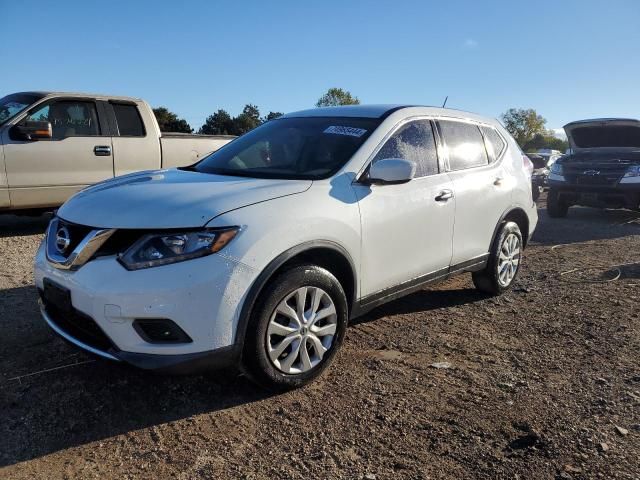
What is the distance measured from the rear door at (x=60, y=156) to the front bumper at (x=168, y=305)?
490 cm

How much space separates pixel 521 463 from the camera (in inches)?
98.9

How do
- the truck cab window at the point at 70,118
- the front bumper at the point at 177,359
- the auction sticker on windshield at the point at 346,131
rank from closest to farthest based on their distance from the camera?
the front bumper at the point at 177,359
the auction sticker on windshield at the point at 346,131
the truck cab window at the point at 70,118

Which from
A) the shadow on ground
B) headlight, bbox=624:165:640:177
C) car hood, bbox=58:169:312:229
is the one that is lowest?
the shadow on ground

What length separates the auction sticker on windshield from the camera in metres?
3.78

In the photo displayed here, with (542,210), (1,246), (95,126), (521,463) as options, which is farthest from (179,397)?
(542,210)

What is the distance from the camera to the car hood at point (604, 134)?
1041 centimetres

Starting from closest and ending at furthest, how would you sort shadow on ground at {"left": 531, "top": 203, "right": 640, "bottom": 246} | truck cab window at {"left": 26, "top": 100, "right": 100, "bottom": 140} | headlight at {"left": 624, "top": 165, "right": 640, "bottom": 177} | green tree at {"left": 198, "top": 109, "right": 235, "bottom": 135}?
truck cab window at {"left": 26, "top": 100, "right": 100, "bottom": 140} → shadow on ground at {"left": 531, "top": 203, "right": 640, "bottom": 246} → headlight at {"left": 624, "top": 165, "right": 640, "bottom": 177} → green tree at {"left": 198, "top": 109, "right": 235, "bottom": 135}

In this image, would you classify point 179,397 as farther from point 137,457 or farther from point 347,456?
point 347,456

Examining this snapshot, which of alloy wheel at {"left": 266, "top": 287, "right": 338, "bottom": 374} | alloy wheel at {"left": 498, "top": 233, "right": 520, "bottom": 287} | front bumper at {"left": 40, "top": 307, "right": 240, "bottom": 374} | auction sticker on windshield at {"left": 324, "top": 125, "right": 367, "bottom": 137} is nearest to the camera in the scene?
front bumper at {"left": 40, "top": 307, "right": 240, "bottom": 374}

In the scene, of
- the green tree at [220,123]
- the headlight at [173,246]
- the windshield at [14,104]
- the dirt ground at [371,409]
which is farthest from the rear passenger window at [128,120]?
the green tree at [220,123]

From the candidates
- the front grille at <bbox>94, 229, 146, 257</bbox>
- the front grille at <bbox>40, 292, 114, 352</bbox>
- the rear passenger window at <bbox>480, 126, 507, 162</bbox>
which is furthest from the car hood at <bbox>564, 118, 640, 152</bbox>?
the front grille at <bbox>40, 292, 114, 352</bbox>

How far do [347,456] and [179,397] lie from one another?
3.58 feet

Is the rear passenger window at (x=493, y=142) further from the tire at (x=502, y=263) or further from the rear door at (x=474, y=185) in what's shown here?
the tire at (x=502, y=263)

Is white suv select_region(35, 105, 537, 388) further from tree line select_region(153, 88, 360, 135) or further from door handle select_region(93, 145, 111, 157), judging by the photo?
tree line select_region(153, 88, 360, 135)
